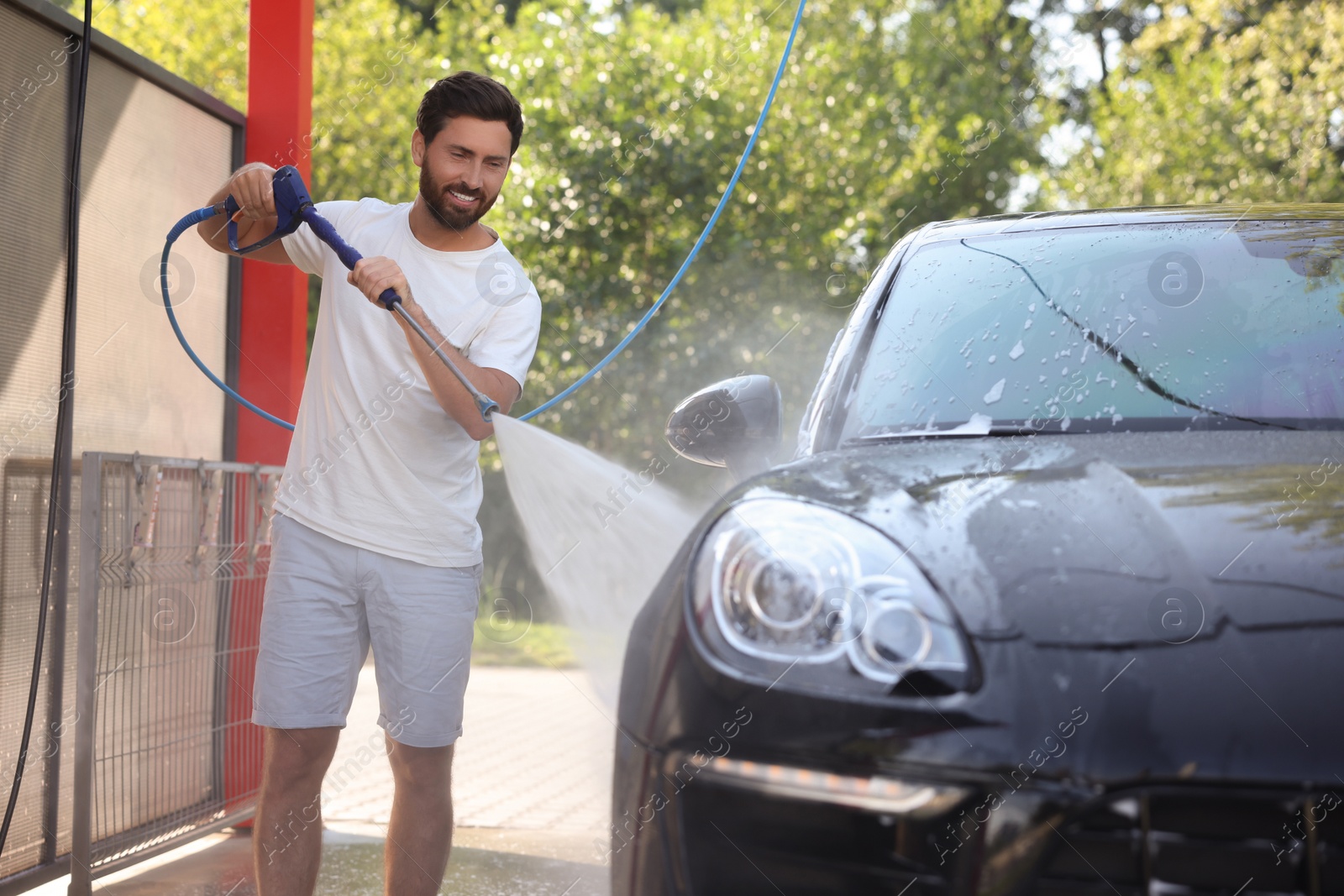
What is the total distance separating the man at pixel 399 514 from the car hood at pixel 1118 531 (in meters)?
1.02

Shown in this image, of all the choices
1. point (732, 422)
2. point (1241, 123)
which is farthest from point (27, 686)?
point (1241, 123)

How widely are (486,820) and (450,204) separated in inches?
105

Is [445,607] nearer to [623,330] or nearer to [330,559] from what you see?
[330,559]

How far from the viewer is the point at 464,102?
254 centimetres

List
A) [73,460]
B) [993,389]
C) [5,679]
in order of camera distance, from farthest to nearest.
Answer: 1. [73,460]
2. [5,679]
3. [993,389]

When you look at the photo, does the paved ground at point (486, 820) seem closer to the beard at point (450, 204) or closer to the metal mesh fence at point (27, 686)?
the metal mesh fence at point (27, 686)

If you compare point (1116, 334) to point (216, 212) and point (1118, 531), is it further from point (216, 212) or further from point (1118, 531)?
point (216, 212)

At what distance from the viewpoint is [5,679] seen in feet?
10.0

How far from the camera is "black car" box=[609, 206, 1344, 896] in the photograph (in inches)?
47.2

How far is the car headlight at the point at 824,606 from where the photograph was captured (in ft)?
4.36

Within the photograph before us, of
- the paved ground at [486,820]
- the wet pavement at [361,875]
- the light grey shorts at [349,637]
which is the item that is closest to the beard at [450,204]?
the light grey shorts at [349,637]

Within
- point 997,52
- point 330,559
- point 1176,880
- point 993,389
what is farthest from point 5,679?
point 997,52

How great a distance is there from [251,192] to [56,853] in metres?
2.01

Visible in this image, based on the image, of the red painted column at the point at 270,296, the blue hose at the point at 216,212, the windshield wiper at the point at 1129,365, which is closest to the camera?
the windshield wiper at the point at 1129,365
